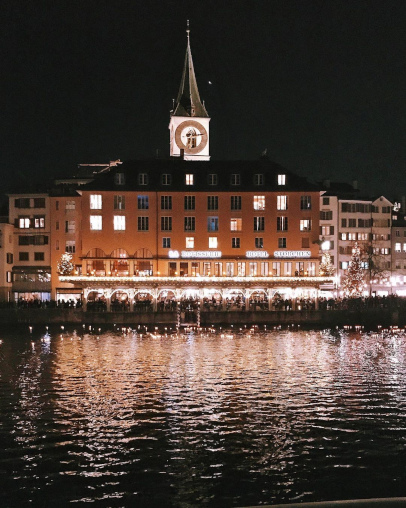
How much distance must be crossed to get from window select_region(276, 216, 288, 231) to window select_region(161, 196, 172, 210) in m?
15.9

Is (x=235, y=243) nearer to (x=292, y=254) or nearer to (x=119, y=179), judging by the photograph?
(x=292, y=254)

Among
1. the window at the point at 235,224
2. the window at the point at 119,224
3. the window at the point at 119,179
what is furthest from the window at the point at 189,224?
the window at the point at 119,179

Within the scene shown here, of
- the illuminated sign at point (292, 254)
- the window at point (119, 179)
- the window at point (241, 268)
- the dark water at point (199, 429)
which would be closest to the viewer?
the dark water at point (199, 429)

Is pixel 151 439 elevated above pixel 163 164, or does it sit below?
below

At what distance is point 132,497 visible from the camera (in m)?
22.6

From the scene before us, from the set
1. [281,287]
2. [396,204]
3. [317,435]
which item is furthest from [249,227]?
[317,435]

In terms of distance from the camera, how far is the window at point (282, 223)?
336 ft

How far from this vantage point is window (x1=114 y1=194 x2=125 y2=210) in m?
101

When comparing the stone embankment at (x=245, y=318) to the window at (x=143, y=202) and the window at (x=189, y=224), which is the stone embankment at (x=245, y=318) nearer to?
the window at (x=189, y=224)

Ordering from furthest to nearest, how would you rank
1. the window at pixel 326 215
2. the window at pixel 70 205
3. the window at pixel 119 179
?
1. the window at pixel 326 215
2. the window at pixel 70 205
3. the window at pixel 119 179

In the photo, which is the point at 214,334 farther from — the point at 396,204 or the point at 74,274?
the point at 396,204

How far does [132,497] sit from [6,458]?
Answer: 21.9ft

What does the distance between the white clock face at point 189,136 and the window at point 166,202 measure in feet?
137

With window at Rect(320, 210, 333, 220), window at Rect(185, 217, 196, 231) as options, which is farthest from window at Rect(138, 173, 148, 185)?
→ window at Rect(320, 210, 333, 220)
